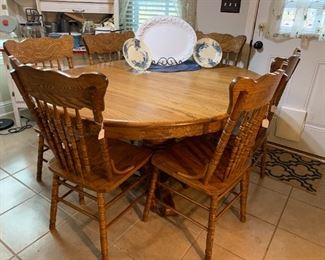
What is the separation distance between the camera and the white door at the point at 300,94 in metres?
2.10

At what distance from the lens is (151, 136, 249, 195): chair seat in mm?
1232

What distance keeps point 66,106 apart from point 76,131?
0.24 metres

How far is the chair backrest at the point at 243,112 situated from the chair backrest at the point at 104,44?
1.37m

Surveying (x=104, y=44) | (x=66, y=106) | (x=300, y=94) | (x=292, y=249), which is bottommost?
(x=292, y=249)

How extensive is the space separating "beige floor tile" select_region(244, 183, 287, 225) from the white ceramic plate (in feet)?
3.69

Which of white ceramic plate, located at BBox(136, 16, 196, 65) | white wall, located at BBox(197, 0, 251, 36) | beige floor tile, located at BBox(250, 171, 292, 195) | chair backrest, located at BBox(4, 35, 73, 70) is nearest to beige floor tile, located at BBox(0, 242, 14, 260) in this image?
chair backrest, located at BBox(4, 35, 73, 70)

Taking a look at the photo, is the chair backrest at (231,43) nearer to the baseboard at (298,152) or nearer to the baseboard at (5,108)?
the baseboard at (298,152)

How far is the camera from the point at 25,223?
1.53 meters

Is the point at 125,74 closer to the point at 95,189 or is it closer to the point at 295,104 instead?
the point at 95,189

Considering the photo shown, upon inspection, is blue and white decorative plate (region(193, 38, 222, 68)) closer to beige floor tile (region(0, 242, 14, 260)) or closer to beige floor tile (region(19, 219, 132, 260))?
beige floor tile (region(19, 219, 132, 260))

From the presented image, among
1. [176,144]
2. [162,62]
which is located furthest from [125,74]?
[176,144]

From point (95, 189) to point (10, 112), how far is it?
7.26 feet

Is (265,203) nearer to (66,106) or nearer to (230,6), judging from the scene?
(66,106)

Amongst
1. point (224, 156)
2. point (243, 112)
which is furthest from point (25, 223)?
point (243, 112)
